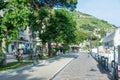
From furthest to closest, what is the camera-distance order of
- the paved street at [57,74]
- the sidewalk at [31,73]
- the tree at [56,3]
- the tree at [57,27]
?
1. the tree at [56,3]
2. the tree at [57,27]
3. the paved street at [57,74]
4. the sidewalk at [31,73]

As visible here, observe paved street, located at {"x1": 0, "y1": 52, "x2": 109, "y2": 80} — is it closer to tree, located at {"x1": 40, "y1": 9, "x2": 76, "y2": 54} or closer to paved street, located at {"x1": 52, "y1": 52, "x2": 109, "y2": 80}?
paved street, located at {"x1": 52, "y1": 52, "x2": 109, "y2": 80}

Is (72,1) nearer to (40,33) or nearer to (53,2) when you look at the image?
(53,2)

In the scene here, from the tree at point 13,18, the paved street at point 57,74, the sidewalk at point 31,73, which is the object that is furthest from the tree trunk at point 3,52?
the paved street at point 57,74

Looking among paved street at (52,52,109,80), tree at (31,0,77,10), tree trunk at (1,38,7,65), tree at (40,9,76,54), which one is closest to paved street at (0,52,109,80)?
paved street at (52,52,109,80)

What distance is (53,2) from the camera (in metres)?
58.4

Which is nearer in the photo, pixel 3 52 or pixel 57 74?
pixel 57 74

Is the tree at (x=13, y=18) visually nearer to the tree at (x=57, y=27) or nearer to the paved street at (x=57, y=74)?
the paved street at (x=57, y=74)

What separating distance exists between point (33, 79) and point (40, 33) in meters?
33.7

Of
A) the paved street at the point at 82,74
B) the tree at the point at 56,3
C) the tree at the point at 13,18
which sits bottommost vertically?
the paved street at the point at 82,74

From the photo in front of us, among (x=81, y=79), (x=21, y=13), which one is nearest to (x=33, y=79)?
(x=81, y=79)

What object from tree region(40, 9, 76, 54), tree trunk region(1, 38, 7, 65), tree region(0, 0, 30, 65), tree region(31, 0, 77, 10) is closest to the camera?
tree region(0, 0, 30, 65)

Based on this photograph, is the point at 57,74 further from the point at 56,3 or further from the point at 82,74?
the point at 56,3

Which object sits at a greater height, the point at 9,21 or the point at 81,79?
the point at 9,21

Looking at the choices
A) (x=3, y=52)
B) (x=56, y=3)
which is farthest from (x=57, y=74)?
(x=56, y=3)
